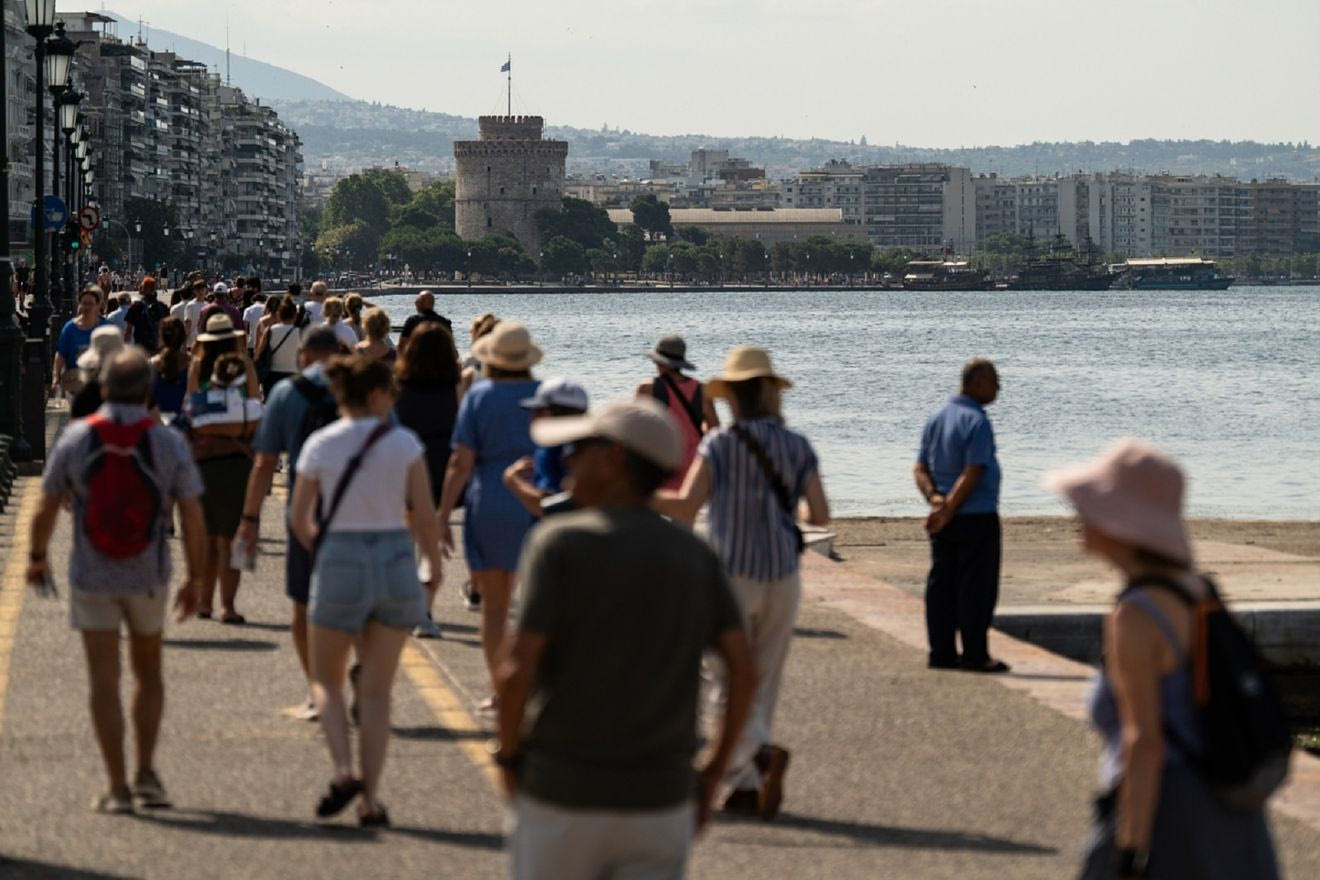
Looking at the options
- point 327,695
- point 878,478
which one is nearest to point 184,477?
point 327,695

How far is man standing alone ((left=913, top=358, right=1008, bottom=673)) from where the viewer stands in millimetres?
11836

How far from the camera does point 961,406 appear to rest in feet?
38.9

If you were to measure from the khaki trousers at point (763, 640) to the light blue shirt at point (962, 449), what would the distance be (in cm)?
334

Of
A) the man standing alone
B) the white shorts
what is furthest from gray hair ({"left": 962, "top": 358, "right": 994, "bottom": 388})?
the white shorts

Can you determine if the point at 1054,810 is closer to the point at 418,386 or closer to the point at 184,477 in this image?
the point at 184,477

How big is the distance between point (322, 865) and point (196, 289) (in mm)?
19077

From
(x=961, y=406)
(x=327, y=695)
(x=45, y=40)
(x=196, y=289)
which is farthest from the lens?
(x=45, y=40)

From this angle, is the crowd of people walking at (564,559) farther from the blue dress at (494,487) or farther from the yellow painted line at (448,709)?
the yellow painted line at (448,709)

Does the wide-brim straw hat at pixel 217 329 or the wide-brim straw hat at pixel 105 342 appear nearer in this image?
the wide-brim straw hat at pixel 105 342

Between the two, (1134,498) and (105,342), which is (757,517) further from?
(105,342)

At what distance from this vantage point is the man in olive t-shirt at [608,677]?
5055mm

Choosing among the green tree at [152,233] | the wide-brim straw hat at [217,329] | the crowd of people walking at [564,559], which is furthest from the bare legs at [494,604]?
the green tree at [152,233]

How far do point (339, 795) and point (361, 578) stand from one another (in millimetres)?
645

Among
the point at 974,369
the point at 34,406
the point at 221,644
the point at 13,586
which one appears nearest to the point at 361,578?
the point at 221,644
